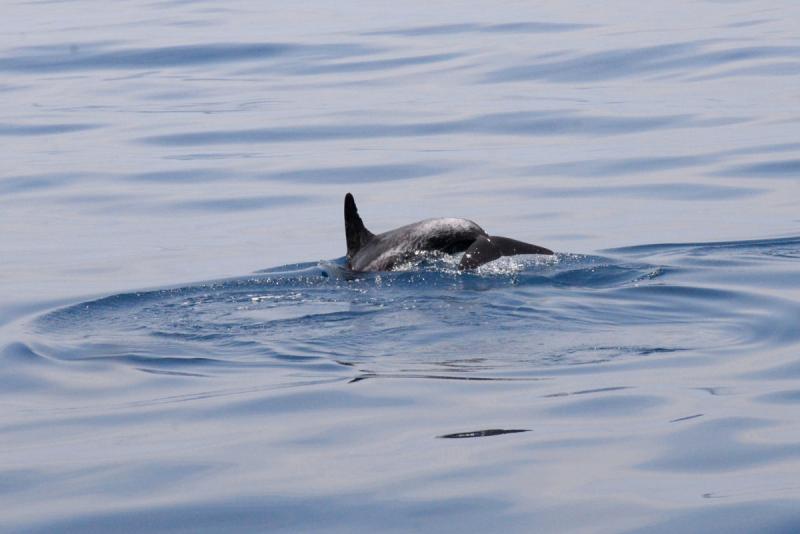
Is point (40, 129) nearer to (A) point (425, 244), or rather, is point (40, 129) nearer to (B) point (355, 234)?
(B) point (355, 234)

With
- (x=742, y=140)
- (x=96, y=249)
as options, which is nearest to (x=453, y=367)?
(x=96, y=249)

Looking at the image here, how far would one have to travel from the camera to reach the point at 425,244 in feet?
42.8

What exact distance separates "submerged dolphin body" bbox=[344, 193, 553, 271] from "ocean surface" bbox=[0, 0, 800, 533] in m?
0.18

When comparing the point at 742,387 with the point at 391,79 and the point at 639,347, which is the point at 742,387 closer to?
the point at 639,347

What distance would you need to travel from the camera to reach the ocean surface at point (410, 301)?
23.1 ft

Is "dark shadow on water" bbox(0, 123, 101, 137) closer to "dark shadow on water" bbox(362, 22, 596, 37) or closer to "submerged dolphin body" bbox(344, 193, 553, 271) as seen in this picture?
"submerged dolphin body" bbox(344, 193, 553, 271)

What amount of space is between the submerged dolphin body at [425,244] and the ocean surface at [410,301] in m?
0.18

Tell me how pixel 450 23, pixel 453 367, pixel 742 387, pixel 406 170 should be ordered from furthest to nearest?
pixel 450 23
pixel 406 170
pixel 453 367
pixel 742 387

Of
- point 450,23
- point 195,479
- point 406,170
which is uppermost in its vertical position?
point 450,23

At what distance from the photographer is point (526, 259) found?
1270 cm

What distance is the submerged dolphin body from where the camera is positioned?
1234 cm

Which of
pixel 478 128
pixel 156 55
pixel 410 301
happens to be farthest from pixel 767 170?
pixel 156 55

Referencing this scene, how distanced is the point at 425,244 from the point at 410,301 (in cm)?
154

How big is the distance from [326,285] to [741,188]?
21.5ft
